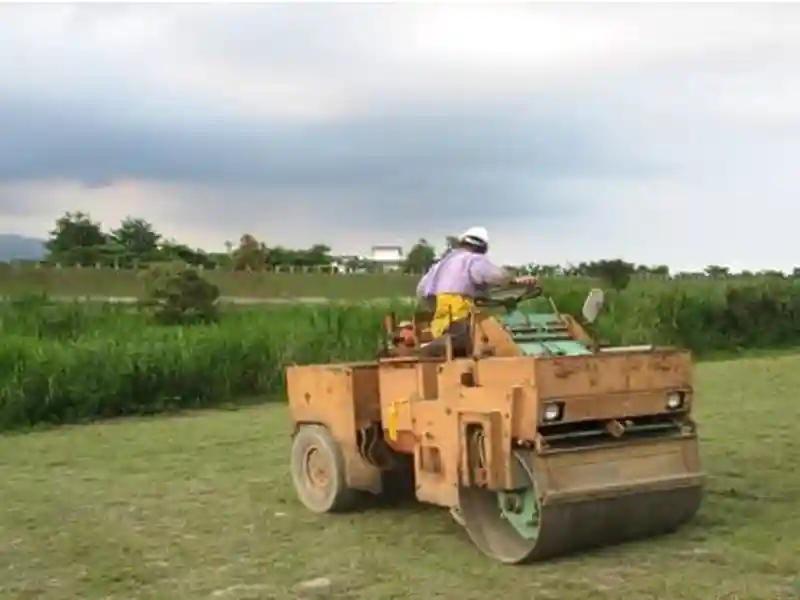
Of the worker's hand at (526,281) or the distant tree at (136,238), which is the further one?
the distant tree at (136,238)

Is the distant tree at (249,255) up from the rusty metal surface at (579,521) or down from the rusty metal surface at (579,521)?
up

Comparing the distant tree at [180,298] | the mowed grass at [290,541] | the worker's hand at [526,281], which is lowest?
the mowed grass at [290,541]

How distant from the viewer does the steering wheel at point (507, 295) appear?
785cm

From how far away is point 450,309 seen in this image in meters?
8.05

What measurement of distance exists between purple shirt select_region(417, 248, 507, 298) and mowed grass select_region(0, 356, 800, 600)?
59.2 inches

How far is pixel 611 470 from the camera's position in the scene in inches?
275

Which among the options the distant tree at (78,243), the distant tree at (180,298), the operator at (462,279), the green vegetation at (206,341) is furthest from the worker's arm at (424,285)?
the distant tree at (78,243)

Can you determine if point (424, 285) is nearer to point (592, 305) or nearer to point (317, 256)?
point (592, 305)

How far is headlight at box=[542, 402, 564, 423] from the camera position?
6777mm

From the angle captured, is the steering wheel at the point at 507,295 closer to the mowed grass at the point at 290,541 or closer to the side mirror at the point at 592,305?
the side mirror at the point at 592,305

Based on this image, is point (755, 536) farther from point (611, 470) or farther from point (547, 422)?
point (547, 422)

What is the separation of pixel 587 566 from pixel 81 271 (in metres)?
31.9

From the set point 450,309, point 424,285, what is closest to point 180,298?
point 424,285

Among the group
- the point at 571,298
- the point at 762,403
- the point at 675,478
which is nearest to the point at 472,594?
the point at 675,478
